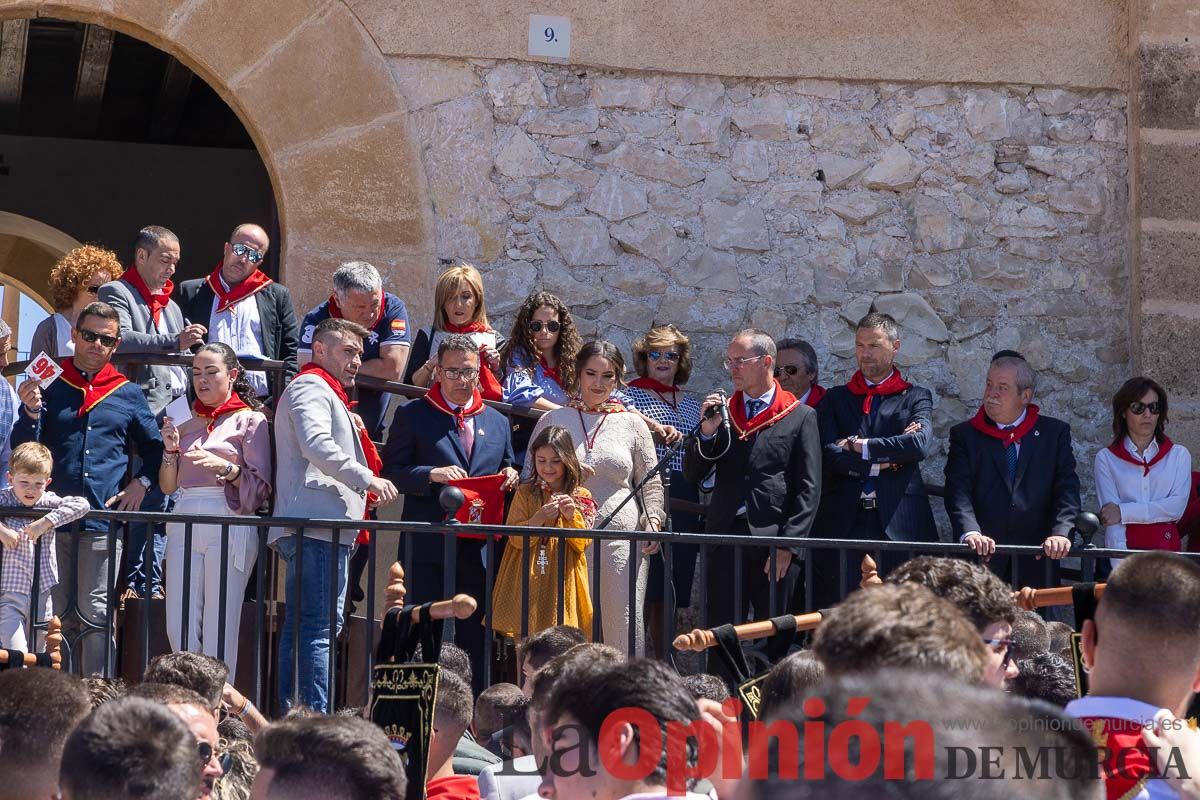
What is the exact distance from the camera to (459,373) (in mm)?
6516

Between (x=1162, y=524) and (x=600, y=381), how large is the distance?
9.10ft

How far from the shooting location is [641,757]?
2574 millimetres

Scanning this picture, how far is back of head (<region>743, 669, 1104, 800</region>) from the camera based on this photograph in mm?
1394

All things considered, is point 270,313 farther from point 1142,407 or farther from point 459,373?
point 1142,407

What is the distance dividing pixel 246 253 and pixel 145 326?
0.57m

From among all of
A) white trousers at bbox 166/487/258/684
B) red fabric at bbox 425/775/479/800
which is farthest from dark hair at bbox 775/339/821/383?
red fabric at bbox 425/775/479/800

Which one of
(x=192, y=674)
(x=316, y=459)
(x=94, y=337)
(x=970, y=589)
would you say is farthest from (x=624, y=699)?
(x=94, y=337)

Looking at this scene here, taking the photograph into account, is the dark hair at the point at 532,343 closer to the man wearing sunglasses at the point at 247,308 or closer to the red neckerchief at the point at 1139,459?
the man wearing sunglasses at the point at 247,308

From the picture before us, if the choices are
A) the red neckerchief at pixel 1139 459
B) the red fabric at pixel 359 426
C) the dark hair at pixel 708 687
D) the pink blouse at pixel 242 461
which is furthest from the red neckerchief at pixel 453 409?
the red neckerchief at pixel 1139 459

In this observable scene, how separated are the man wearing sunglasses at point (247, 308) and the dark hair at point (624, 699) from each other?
4607mm

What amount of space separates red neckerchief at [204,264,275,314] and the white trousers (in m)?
1.47

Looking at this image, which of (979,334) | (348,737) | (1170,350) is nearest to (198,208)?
(979,334)

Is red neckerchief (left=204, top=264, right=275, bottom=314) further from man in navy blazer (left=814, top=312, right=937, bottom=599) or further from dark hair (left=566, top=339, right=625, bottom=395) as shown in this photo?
man in navy blazer (left=814, top=312, right=937, bottom=599)

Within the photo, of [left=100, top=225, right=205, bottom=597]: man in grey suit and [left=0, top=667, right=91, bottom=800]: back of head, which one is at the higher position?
[left=100, top=225, right=205, bottom=597]: man in grey suit
